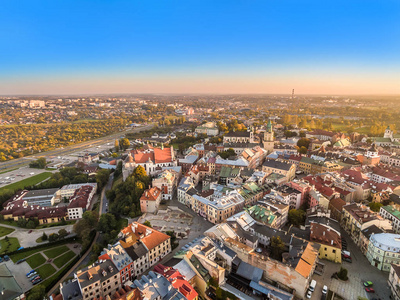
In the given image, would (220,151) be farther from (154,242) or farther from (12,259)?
(12,259)

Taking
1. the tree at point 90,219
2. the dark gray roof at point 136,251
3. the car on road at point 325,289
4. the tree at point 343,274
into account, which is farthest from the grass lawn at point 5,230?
the tree at point 343,274

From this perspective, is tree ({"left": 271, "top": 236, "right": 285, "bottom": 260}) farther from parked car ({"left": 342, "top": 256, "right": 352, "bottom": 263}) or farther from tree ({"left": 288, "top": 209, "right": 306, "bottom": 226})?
parked car ({"left": 342, "top": 256, "right": 352, "bottom": 263})

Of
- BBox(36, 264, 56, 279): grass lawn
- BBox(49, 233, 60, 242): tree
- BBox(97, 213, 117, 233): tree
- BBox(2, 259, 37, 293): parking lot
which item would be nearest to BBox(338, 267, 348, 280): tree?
BBox(97, 213, 117, 233): tree

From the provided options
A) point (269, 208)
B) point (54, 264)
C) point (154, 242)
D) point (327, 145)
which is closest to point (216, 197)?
point (269, 208)

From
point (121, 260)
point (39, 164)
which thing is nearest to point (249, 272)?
point (121, 260)

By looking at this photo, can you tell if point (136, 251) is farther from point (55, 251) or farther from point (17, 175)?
point (17, 175)
